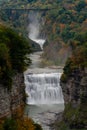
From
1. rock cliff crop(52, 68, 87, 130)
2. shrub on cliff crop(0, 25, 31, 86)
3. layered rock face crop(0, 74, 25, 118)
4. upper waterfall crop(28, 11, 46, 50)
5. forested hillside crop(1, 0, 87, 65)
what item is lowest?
upper waterfall crop(28, 11, 46, 50)

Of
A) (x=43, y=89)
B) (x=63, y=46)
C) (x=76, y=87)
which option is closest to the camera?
(x=76, y=87)

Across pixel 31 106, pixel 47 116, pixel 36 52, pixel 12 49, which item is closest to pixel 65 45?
pixel 36 52

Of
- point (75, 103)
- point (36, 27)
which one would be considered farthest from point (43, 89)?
point (36, 27)

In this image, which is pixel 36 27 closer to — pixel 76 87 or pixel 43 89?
pixel 43 89

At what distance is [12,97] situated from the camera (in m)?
20.9

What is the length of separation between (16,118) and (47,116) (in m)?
36.5

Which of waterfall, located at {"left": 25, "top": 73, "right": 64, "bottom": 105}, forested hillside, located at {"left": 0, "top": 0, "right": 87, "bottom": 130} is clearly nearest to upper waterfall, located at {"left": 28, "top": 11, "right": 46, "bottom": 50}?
forested hillside, located at {"left": 0, "top": 0, "right": 87, "bottom": 130}

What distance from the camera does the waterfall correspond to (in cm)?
6728

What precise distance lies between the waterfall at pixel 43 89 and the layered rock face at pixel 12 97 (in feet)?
146

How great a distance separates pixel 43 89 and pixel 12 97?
48499 mm

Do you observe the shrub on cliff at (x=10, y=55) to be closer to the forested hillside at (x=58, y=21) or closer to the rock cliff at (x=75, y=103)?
the rock cliff at (x=75, y=103)

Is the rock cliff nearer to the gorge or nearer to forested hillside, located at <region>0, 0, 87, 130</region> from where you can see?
forested hillside, located at <region>0, 0, 87, 130</region>

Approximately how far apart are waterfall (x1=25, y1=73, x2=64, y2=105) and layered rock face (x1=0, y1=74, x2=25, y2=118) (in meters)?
44.6

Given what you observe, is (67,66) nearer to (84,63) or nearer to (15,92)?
(84,63)
